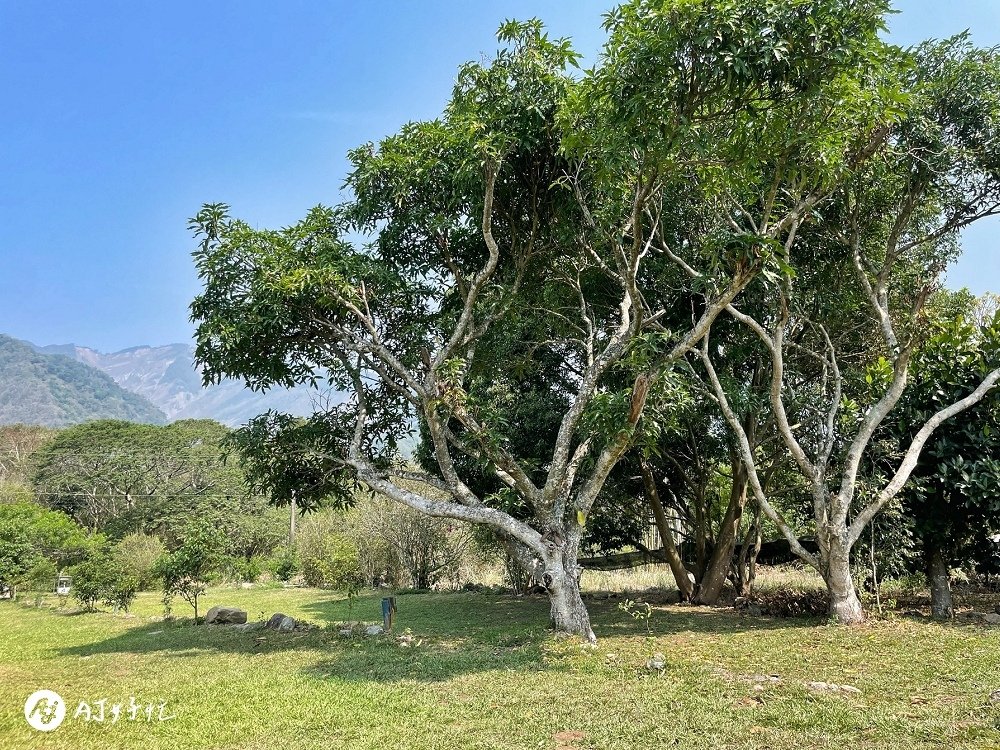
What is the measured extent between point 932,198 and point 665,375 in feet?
18.2

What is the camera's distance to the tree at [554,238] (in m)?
6.34

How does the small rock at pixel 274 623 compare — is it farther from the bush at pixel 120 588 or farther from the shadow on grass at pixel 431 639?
the bush at pixel 120 588

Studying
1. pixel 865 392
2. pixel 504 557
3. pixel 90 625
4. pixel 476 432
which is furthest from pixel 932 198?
pixel 90 625

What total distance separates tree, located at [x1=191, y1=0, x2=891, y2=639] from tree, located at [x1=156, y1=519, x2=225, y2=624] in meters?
3.86

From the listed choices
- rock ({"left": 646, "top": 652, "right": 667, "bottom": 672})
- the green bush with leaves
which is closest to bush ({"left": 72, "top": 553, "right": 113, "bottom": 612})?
the green bush with leaves

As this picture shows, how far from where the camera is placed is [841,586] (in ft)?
29.8

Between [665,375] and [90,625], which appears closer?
[665,375]

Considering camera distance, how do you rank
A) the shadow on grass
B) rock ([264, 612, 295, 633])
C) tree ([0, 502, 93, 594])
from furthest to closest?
tree ([0, 502, 93, 594])
rock ([264, 612, 295, 633])
the shadow on grass

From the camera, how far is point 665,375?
771 centimetres

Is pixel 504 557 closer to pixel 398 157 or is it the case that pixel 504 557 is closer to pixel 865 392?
pixel 865 392

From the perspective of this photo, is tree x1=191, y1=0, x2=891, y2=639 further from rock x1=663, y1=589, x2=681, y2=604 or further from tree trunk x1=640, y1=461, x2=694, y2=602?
rock x1=663, y1=589, x2=681, y2=604

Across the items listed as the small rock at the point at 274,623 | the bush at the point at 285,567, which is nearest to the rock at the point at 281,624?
the small rock at the point at 274,623

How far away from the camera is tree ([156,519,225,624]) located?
12836mm

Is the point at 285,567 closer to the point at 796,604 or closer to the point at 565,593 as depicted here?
the point at 565,593
